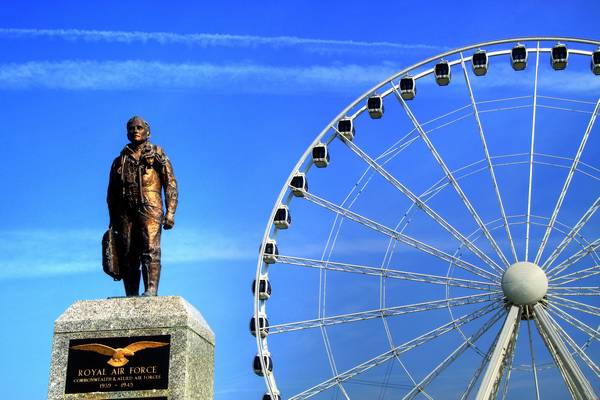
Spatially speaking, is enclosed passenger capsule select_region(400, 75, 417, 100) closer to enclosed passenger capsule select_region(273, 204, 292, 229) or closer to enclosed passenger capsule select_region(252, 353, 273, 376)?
enclosed passenger capsule select_region(273, 204, 292, 229)

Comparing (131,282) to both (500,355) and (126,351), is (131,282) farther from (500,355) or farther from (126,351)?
(500,355)

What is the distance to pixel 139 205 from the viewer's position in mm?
13609

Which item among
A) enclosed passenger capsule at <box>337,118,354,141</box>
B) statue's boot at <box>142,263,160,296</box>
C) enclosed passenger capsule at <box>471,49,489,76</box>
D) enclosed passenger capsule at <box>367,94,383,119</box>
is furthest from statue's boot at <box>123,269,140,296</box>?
enclosed passenger capsule at <box>471,49,489,76</box>

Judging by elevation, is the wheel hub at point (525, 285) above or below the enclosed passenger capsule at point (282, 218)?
below

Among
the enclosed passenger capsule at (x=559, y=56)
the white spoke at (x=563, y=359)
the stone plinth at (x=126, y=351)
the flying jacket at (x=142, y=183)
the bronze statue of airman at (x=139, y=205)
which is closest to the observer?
the stone plinth at (x=126, y=351)

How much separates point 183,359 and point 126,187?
2.83m

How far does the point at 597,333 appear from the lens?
23578mm

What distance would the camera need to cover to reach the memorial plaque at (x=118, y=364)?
40.5 feet

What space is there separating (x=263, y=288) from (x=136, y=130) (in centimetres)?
1254

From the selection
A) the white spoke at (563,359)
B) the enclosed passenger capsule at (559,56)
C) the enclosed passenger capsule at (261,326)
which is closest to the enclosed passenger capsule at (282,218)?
the enclosed passenger capsule at (261,326)

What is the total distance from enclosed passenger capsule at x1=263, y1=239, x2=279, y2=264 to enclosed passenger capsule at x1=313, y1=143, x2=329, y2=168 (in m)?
2.58

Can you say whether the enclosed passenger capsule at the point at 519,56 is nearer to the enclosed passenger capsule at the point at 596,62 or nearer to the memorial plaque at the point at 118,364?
the enclosed passenger capsule at the point at 596,62

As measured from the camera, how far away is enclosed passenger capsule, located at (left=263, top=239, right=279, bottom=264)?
26000 millimetres

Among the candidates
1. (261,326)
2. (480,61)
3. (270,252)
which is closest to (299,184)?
(270,252)
